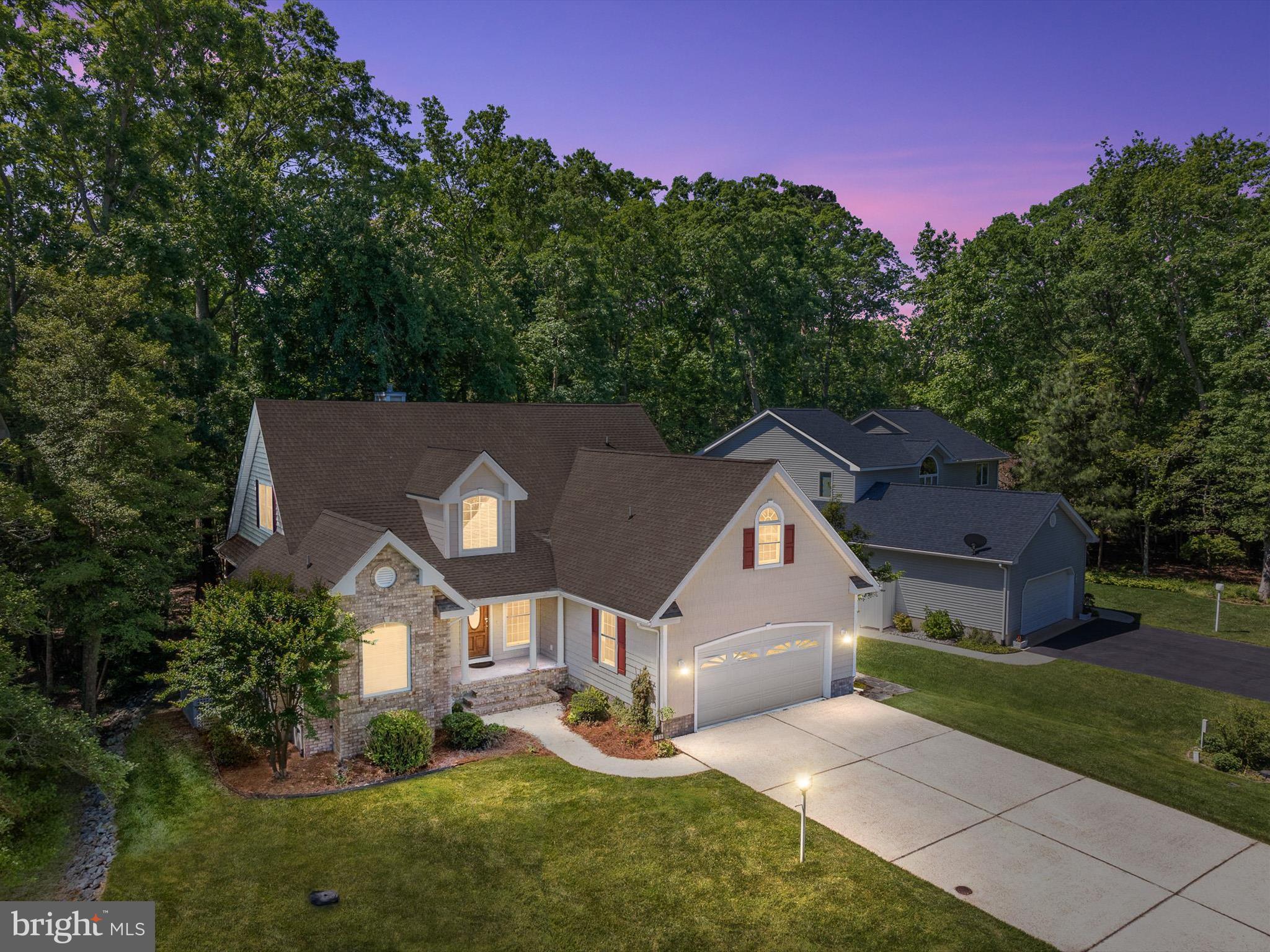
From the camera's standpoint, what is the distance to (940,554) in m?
27.3

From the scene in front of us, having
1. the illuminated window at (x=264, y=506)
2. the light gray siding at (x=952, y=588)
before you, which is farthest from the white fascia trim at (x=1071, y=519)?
the illuminated window at (x=264, y=506)

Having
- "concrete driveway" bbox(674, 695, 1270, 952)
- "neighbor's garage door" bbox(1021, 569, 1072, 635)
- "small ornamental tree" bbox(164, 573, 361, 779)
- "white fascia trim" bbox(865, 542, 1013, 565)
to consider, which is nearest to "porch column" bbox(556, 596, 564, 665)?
"concrete driveway" bbox(674, 695, 1270, 952)

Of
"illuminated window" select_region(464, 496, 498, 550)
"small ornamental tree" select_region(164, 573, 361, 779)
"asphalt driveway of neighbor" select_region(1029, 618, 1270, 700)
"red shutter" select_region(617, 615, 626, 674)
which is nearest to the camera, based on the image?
"small ornamental tree" select_region(164, 573, 361, 779)

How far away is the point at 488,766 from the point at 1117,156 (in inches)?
2136

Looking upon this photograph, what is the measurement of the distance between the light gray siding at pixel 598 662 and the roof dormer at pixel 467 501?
9.15 feet

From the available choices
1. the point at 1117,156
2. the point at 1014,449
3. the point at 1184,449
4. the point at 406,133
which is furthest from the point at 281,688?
the point at 1117,156

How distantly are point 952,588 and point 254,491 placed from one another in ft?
80.9

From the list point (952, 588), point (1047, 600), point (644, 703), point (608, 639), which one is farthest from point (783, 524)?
point (1047, 600)

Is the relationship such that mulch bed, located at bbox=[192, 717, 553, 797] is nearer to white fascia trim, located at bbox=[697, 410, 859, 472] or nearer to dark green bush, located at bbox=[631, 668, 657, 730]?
dark green bush, located at bbox=[631, 668, 657, 730]

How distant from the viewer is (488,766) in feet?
49.6

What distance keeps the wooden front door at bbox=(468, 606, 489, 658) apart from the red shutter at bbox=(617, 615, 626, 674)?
4.21m

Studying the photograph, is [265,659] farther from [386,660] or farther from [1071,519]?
[1071,519]

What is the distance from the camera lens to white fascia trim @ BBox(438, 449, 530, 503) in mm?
19531

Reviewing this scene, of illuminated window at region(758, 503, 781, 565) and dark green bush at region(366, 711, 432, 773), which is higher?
illuminated window at region(758, 503, 781, 565)
